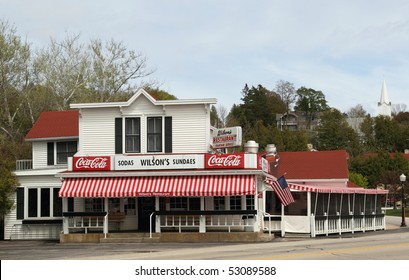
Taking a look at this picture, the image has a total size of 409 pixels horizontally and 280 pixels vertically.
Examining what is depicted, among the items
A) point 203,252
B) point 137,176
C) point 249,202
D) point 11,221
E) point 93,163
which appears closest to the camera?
point 203,252

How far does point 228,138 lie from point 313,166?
1847 centimetres

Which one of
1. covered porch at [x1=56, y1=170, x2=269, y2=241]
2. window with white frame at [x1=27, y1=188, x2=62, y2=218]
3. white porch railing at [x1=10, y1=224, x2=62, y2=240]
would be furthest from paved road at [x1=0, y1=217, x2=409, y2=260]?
window with white frame at [x1=27, y1=188, x2=62, y2=218]

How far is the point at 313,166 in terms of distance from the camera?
54.2m

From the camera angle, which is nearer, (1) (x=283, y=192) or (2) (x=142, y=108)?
(1) (x=283, y=192)

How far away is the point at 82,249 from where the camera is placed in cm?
3166

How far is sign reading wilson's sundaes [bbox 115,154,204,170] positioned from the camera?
3600cm

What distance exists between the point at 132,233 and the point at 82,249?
494 centimetres

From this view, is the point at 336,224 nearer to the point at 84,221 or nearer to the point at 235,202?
the point at 235,202

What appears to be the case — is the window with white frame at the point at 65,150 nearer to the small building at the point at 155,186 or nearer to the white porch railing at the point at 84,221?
the small building at the point at 155,186

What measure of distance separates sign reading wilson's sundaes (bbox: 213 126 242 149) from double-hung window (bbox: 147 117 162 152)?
304cm

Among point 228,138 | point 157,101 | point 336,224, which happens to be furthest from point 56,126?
point 336,224

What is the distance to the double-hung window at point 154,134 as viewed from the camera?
38.7m

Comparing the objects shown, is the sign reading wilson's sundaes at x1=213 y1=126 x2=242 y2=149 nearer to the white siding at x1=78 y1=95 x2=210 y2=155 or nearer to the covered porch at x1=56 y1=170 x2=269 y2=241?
the white siding at x1=78 y1=95 x2=210 y2=155
